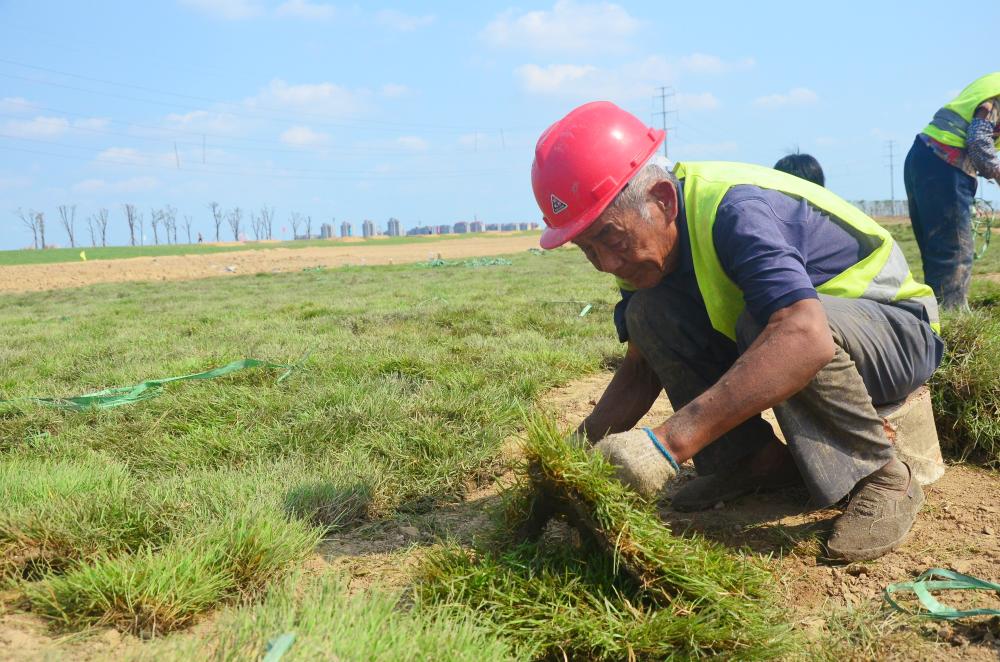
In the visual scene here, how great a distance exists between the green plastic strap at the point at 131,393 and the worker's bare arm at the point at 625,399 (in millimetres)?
2257

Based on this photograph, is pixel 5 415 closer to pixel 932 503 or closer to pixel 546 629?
pixel 546 629

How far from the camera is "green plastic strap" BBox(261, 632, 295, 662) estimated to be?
138cm

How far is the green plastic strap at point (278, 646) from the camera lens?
4.51ft

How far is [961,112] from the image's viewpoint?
16.4ft

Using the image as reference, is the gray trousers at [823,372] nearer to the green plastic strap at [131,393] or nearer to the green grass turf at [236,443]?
the green grass turf at [236,443]

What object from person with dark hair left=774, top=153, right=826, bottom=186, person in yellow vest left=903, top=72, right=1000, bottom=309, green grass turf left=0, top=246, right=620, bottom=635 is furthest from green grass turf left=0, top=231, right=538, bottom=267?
person in yellow vest left=903, top=72, right=1000, bottom=309

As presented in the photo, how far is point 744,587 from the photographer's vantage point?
185 centimetres

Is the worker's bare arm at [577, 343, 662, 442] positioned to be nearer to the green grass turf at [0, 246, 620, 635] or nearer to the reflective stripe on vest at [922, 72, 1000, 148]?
the green grass turf at [0, 246, 620, 635]

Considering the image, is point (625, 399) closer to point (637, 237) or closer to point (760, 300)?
point (637, 237)

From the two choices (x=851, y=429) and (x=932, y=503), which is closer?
(x=851, y=429)

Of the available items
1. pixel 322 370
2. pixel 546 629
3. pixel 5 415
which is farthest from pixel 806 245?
pixel 5 415

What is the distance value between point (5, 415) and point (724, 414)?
376 cm

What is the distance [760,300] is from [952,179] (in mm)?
4127

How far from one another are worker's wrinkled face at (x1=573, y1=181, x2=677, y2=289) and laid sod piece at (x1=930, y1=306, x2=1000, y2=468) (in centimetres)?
164
